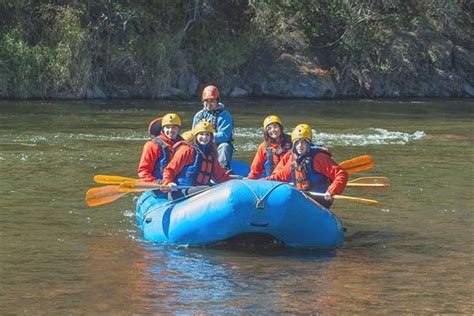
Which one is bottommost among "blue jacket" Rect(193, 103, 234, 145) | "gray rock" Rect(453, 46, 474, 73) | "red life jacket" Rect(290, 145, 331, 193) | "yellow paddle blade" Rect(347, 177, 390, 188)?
"yellow paddle blade" Rect(347, 177, 390, 188)

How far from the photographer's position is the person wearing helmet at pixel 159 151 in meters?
9.00

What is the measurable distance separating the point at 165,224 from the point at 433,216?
3.16 meters

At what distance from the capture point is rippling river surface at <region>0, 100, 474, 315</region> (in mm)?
6367

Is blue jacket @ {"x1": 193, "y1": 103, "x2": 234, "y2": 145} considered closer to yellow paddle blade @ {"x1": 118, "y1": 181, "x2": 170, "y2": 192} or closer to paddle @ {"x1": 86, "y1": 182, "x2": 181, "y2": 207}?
paddle @ {"x1": 86, "y1": 182, "x2": 181, "y2": 207}

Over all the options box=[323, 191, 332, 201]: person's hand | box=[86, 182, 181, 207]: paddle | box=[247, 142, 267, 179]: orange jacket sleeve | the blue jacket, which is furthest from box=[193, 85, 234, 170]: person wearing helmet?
box=[323, 191, 332, 201]: person's hand

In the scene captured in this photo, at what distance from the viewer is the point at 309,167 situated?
28.1 ft

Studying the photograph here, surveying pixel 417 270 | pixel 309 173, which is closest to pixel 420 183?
pixel 309 173

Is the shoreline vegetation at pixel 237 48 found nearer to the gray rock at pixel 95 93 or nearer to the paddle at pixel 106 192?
the gray rock at pixel 95 93

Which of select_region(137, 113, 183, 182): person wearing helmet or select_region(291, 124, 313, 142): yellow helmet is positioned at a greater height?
select_region(291, 124, 313, 142): yellow helmet

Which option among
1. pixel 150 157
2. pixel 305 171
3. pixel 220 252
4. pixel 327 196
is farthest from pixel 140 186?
pixel 327 196

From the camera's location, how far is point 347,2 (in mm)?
25250

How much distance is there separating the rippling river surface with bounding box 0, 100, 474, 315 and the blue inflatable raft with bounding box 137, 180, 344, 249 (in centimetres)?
13

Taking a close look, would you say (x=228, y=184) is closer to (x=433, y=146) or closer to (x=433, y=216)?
(x=433, y=216)

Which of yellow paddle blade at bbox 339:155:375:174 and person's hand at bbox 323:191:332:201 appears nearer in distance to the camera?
person's hand at bbox 323:191:332:201
